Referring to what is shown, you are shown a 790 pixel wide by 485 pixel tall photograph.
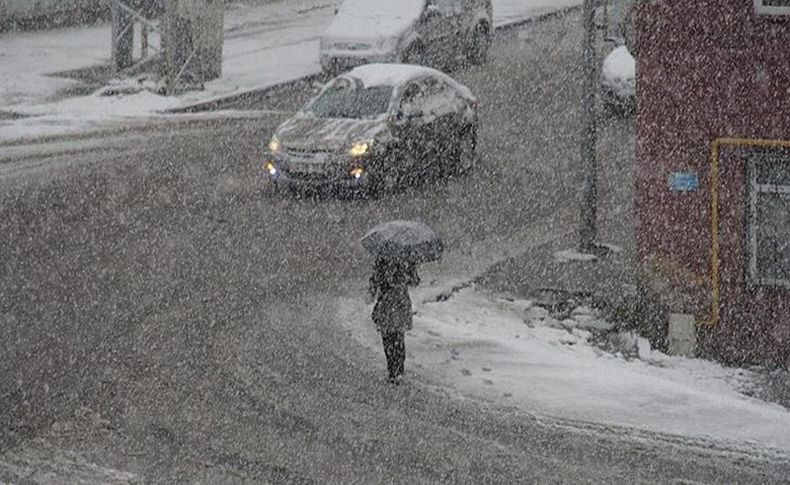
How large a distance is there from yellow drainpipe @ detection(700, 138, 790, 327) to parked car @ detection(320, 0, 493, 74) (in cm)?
1410

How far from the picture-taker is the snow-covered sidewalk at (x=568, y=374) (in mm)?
11711

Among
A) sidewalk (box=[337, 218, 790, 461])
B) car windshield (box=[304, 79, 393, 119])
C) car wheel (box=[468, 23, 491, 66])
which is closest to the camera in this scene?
sidewalk (box=[337, 218, 790, 461])

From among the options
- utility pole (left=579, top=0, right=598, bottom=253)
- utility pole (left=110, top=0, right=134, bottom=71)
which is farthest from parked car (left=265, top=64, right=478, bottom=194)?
utility pole (left=110, top=0, right=134, bottom=71)

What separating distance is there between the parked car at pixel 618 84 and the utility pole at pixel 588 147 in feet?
25.4

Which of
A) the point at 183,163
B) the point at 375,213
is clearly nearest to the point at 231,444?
the point at 375,213

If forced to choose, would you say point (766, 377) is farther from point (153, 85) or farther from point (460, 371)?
point (153, 85)

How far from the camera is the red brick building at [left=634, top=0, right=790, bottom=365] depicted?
13.7m

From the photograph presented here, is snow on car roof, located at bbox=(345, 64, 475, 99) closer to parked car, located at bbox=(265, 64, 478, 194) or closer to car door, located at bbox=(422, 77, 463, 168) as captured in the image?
parked car, located at bbox=(265, 64, 478, 194)

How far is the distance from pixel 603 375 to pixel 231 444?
3.82 meters

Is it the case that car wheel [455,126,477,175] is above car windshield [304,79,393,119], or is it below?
below

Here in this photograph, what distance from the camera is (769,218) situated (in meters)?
13.9

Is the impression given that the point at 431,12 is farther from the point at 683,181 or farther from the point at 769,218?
the point at 769,218

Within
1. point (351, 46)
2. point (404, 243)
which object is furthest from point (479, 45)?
point (404, 243)

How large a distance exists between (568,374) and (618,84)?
507 inches
